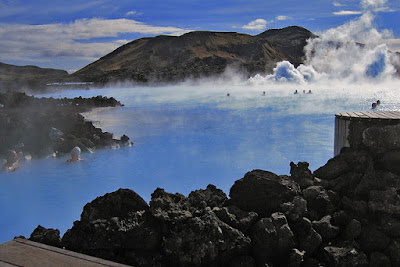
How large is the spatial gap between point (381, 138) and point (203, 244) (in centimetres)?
185

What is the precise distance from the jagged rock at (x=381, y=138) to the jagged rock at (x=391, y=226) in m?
0.77

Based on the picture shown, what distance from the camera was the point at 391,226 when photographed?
282 cm

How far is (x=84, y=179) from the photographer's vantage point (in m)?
8.84

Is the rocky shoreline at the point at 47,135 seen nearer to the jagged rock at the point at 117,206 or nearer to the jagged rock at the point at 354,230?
the jagged rock at the point at 117,206

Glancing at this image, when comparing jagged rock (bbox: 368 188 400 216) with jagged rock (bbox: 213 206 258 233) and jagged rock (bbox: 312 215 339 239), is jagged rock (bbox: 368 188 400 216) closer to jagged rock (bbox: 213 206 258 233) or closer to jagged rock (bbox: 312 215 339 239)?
jagged rock (bbox: 312 215 339 239)

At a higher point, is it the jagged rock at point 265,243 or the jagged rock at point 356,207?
the jagged rock at point 356,207

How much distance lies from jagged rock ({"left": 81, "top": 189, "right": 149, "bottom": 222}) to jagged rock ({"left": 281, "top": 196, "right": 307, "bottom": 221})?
107 centimetres

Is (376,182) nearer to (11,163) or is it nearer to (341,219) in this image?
(341,219)

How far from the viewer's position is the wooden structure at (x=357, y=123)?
3527 millimetres

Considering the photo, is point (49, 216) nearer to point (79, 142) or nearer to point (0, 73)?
point (79, 142)

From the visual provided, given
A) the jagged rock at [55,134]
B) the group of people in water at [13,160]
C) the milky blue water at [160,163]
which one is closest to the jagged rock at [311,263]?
the milky blue water at [160,163]

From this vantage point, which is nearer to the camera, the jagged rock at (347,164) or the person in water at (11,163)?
the jagged rock at (347,164)

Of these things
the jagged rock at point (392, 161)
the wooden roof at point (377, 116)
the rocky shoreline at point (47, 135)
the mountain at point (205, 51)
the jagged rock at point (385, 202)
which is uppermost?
the mountain at point (205, 51)

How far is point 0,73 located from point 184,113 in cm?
5189
